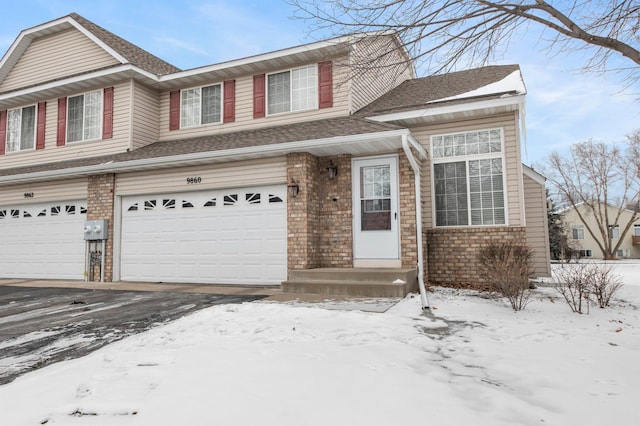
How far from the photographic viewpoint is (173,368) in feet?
10.1

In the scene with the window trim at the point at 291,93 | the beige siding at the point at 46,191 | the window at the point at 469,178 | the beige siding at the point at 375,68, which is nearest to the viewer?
the beige siding at the point at 375,68

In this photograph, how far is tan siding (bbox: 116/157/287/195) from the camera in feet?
28.5

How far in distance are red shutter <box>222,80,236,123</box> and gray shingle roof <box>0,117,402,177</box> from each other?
0.51 m

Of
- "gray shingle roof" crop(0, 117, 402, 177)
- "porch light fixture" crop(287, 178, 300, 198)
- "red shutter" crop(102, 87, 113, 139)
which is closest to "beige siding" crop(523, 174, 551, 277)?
"gray shingle roof" crop(0, 117, 402, 177)

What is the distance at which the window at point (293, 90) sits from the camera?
10.1 m

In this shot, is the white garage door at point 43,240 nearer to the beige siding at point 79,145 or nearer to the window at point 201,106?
the beige siding at point 79,145

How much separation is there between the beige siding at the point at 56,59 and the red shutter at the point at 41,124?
0.93 m

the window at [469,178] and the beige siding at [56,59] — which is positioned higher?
the beige siding at [56,59]

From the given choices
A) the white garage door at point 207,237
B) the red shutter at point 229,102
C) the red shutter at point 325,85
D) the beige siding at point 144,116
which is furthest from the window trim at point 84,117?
the red shutter at point 325,85

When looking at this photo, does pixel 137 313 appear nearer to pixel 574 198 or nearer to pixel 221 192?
pixel 221 192

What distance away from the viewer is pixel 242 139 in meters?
9.46

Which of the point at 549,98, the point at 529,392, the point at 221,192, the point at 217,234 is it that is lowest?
the point at 529,392

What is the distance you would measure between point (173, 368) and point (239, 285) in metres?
5.88

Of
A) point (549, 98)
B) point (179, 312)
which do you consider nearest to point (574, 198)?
point (549, 98)
